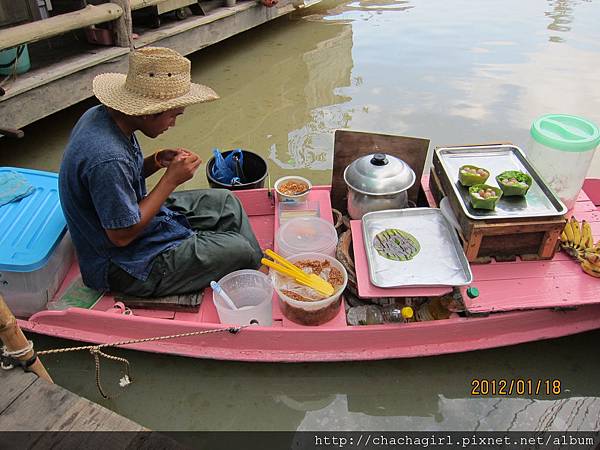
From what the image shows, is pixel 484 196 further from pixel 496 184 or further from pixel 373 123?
pixel 373 123

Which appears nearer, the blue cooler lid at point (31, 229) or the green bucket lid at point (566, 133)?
the blue cooler lid at point (31, 229)

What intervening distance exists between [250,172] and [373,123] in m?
2.45

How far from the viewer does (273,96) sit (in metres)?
6.57

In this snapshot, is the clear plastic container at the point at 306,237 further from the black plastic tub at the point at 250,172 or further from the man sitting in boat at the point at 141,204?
the black plastic tub at the point at 250,172

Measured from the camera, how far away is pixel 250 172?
159 inches

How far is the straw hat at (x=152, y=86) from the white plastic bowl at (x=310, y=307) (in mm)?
1151

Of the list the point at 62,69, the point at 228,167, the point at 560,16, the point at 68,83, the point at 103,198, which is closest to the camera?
the point at 103,198

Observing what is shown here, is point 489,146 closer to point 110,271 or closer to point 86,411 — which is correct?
point 110,271

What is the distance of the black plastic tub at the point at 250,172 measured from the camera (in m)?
3.71

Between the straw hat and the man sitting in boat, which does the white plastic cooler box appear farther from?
the straw hat

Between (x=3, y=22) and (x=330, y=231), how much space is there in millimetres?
5953

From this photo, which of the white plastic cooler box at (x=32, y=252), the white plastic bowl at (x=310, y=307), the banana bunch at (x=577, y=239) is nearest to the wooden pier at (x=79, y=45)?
the white plastic cooler box at (x=32, y=252)

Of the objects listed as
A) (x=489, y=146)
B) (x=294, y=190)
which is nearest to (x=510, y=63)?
(x=489, y=146)
